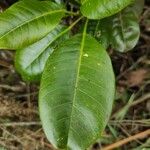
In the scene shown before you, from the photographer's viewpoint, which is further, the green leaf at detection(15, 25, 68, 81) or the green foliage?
the green leaf at detection(15, 25, 68, 81)

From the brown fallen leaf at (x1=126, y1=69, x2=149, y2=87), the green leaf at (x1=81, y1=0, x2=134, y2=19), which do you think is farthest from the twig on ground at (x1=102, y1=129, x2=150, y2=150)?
the green leaf at (x1=81, y1=0, x2=134, y2=19)

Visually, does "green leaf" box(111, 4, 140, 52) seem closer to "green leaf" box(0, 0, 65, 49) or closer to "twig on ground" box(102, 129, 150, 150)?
"green leaf" box(0, 0, 65, 49)

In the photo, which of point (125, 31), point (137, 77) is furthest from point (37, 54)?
point (137, 77)

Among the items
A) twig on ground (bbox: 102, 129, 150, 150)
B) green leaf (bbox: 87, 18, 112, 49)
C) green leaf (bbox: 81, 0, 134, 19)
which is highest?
green leaf (bbox: 81, 0, 134, 19)

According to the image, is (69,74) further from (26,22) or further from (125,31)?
(125,31)

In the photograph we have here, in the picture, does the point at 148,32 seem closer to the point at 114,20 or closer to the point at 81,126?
the point at 114,20

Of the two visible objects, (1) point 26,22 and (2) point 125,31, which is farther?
(2) point 125,31

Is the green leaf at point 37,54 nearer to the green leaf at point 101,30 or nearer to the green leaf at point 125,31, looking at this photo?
the green leaf at point 101,30
